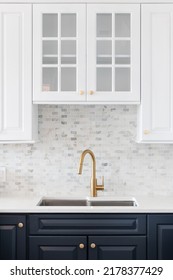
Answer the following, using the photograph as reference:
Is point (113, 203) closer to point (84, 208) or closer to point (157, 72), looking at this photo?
point (84, 208)

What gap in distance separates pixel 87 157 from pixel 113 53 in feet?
2.87

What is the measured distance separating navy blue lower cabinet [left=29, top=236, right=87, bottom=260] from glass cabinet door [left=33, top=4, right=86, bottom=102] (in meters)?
1.01

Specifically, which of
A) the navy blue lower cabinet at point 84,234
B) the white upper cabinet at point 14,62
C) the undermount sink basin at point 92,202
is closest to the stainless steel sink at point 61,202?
the undermount sink basin at point 92,202

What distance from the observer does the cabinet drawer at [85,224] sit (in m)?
2.64

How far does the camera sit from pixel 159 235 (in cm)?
264

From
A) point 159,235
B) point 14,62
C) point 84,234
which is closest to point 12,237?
point 84,234

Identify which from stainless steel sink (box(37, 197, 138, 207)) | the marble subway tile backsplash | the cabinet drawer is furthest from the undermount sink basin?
the cabinet drawer

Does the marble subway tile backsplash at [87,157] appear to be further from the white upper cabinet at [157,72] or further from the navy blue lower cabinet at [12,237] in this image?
the navy blue lower cabinet at [12,237]

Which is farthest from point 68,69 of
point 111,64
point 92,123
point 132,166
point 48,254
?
point 48,254

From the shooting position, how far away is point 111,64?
9.56ft

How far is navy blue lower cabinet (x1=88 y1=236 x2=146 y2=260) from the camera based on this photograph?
8.64 feet

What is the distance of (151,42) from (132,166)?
3.30ft
